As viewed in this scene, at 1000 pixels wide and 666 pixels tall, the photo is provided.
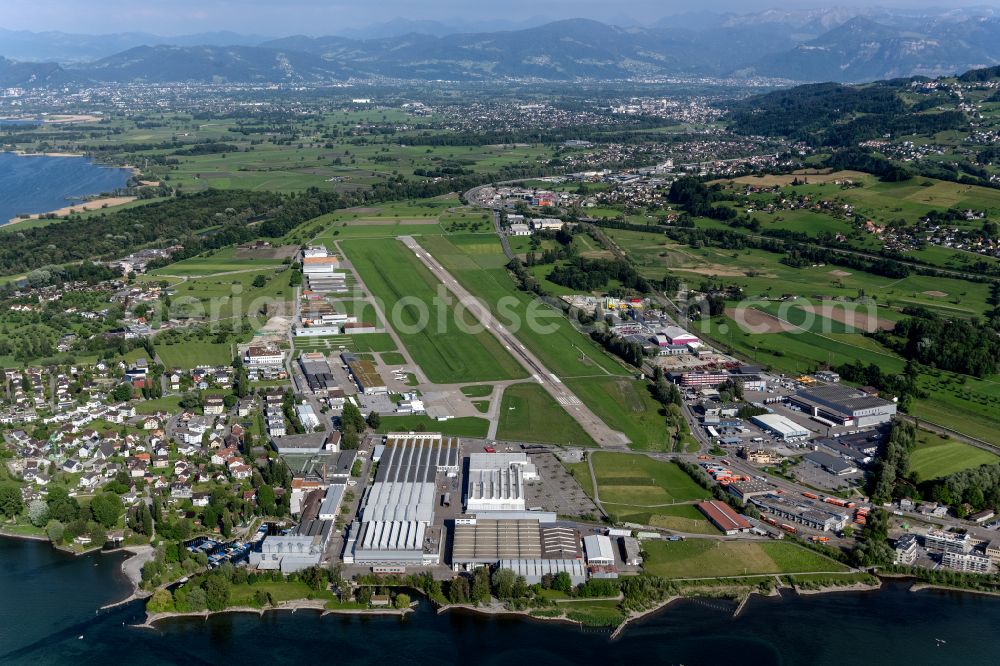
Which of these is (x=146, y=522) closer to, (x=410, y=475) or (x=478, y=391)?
(x=410, y=475)

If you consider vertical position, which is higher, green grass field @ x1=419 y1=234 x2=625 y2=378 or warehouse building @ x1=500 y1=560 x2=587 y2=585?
green grass field @ x1=419 y1=234 x2=625 y2=378

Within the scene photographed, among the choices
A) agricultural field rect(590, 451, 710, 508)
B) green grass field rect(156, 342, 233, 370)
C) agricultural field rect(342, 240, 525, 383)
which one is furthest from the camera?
green grass field rect(156, 342, 233, 370)

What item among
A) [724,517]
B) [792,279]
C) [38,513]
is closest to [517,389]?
[724,517]

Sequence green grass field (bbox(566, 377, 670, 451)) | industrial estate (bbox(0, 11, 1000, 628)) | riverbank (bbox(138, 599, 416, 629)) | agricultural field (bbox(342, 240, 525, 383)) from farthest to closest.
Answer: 1. agricultural field (bbox(342, 240, 525, 383))
2. green grass field (bbox(566, 377, 670, 451))
3. industrial estate (bbox(0, 11, 1000, 628))
4. riverbank (bbox(138, 599, 416, 629))

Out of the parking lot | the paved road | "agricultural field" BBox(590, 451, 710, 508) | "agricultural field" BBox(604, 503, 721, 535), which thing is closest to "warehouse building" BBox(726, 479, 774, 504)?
"agricultural field" BBox(590, 451, 710, 508)

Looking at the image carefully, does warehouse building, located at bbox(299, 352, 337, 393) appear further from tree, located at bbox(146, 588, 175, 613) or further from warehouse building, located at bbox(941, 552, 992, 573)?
warehouse building, located at bbox(941, 552, 992, 573)

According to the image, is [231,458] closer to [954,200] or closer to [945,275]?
[945,275]

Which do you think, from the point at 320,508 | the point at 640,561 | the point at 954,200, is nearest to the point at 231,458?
the point at 320,508
